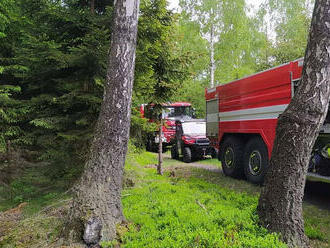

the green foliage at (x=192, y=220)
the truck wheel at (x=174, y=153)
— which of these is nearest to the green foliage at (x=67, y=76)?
the green foliage at (x=192, y=220)

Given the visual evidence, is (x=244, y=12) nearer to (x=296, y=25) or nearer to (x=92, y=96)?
(x=296, y=25)

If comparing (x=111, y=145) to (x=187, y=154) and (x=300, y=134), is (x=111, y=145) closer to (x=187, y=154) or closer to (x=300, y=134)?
(x=300, y=134)

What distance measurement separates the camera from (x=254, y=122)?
6426 millimetres

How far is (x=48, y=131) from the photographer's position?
5.79m

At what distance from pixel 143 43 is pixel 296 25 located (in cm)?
1777

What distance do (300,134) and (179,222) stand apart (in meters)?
1.97

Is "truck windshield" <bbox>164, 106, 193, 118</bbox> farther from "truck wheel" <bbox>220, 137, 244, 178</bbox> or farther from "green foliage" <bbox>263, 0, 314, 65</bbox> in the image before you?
"truck wheel" <bbox>220, 137, 244, 178</bbox>

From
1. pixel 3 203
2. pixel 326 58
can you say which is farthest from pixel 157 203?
pixel 3 203

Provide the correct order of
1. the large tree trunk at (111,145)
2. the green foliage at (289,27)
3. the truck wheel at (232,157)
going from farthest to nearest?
the green foliage at (289,27) → the truck wheel at (232,157) → the large tree trunk at (111,145)

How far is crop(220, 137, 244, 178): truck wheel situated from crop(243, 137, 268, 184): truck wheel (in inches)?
12.1

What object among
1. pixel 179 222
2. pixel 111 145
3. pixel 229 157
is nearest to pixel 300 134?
pixel 179 222

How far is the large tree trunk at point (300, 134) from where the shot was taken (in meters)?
3.09

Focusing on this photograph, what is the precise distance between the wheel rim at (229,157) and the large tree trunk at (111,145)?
454cm

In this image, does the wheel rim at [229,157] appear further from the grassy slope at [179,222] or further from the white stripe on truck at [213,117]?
the grassy slope at [179,222]
